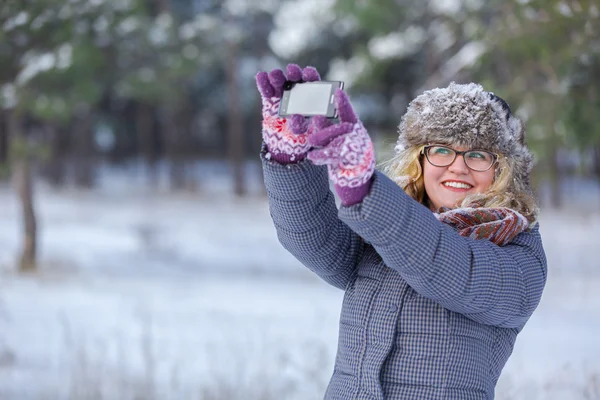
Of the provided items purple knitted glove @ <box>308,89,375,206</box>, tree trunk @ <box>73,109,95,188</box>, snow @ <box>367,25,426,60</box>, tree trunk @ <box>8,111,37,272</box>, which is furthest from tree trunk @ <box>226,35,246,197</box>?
purple knitted glove @ <box>308,89,375,206</box>

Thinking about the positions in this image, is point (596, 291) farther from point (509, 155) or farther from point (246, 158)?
point (246, 158)

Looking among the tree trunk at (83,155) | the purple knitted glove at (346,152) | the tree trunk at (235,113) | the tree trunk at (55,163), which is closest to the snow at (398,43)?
the tree trunk at (235,113)

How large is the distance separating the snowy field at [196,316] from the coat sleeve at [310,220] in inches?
81.0

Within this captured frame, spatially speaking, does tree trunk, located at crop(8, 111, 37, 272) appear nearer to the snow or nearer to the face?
the snow

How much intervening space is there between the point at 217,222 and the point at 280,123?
14.1 meters

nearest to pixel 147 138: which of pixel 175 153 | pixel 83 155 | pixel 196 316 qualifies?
pixel 83 155

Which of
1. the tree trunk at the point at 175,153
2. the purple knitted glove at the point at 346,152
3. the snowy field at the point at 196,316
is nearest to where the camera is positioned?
the purple knitted glove at the point at 346,152

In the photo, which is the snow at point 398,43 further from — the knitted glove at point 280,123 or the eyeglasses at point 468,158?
the knitted glove at point 280,123

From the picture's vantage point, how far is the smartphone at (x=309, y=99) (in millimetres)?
1328

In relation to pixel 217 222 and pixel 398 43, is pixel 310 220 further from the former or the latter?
pixel 217 222

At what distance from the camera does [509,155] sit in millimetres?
1691

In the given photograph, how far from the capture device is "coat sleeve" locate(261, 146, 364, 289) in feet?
4.89

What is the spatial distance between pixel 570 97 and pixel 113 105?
19052 millimetres

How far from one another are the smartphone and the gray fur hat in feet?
1.33
